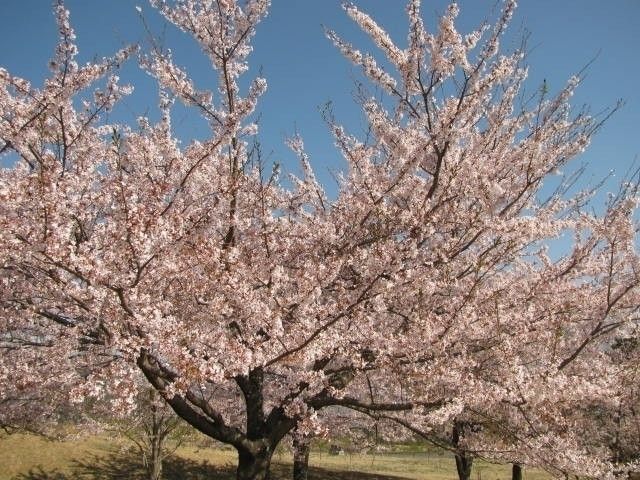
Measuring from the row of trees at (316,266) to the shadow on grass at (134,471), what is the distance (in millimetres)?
13437

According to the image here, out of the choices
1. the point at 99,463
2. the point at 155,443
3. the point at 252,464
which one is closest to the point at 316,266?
the point at 252,464

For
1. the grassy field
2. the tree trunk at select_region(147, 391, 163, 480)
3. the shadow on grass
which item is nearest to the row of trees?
the tree trunk at select_region(147, 391, 163, 480)

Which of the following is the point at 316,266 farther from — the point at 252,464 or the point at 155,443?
the point at 155,443

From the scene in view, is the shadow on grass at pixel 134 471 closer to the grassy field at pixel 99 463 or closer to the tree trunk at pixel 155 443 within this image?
the grassy field at pixel 99 463

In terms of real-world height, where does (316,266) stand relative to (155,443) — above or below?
above

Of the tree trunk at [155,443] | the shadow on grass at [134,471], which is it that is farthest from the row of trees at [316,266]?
the shadow on grass at [134,471]

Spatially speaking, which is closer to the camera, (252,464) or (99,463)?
(252,464)

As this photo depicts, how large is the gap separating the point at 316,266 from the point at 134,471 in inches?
770

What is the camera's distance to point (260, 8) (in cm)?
721

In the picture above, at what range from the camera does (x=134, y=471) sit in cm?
2078

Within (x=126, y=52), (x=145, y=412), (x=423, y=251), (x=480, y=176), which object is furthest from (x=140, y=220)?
(x=145, y=412)

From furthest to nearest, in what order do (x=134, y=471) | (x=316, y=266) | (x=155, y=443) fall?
(x=134, y=471)
(x=155, y=443)
(x=316, y=266)

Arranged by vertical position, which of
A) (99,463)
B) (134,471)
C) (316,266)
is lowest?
(134,471)

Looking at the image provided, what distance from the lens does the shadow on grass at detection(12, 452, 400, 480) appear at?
18.7m
